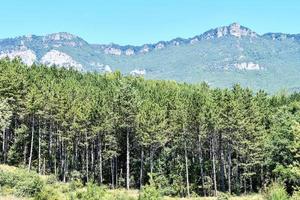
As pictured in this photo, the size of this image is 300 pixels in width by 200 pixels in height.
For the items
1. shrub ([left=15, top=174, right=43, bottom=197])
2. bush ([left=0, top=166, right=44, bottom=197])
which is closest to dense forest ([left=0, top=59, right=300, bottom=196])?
bush ([left=0, top=166, right=44, bottom=197])

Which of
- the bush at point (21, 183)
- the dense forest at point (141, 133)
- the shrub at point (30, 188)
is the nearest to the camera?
the shrub at point (30, 188)

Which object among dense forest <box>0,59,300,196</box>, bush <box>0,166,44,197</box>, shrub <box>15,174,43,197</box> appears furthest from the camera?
dense forest <box>0,59,300,196</box>

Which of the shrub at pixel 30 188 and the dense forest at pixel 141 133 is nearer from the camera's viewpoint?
the shrub at pixel 30 188

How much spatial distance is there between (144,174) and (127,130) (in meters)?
9.43

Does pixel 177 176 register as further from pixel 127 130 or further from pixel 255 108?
pixel 255 108

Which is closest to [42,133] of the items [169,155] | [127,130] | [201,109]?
[127,130]

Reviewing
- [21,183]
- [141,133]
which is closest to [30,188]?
[21,183]

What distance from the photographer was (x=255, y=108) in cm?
8331

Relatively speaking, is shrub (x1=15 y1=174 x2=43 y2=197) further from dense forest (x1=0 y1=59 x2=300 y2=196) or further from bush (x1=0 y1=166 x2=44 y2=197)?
dense forest (x1=0 y1=59 x2=300 y2=196)

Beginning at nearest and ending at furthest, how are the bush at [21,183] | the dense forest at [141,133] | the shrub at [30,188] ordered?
the shrub at [30,188], the bush at [21,183], the dense forest at [141,133]

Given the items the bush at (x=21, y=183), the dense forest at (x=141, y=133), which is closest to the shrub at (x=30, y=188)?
the bush at (x=21, y=183)

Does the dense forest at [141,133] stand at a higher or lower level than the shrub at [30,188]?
higher

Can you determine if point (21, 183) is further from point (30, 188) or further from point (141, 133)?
point (141, 133)

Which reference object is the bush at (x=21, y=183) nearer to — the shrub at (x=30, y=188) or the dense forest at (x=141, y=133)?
the shrub at (x=30, y=188)
